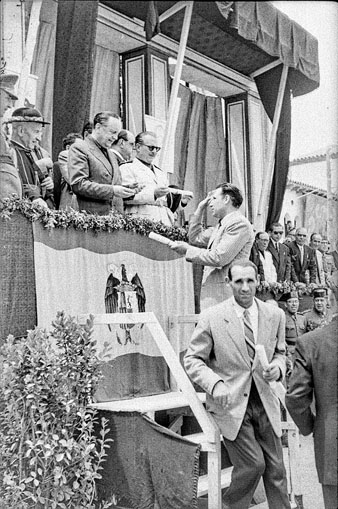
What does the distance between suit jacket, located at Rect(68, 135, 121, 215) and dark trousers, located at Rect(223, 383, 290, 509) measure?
1.97 m

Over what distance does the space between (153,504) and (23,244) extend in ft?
6.27

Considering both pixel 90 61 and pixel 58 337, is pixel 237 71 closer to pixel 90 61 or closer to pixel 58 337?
pixel 90 61

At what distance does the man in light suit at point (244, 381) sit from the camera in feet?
12.7

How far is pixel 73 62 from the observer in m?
5.54

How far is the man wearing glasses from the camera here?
18.7 ft

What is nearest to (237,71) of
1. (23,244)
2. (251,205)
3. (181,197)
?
(251,205)

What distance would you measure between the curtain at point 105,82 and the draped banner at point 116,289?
4271mm

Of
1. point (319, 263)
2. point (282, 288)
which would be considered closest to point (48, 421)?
point (282, 288)

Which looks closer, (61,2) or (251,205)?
(61,2)

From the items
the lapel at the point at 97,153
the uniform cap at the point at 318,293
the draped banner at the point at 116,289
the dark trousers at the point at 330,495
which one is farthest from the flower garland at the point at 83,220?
the dark trousers at the point at 330,495

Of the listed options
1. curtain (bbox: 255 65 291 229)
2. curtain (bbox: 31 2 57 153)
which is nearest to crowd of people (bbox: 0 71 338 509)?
curtain (bbox: 31 2 57 153)

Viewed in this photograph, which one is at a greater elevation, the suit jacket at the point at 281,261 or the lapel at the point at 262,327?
the suit jacket at the point at 281,261

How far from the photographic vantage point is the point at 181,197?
260 inches

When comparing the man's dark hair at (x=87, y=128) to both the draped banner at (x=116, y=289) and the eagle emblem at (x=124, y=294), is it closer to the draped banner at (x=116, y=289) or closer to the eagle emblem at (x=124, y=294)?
the draped banner at (x=116, y=289)
